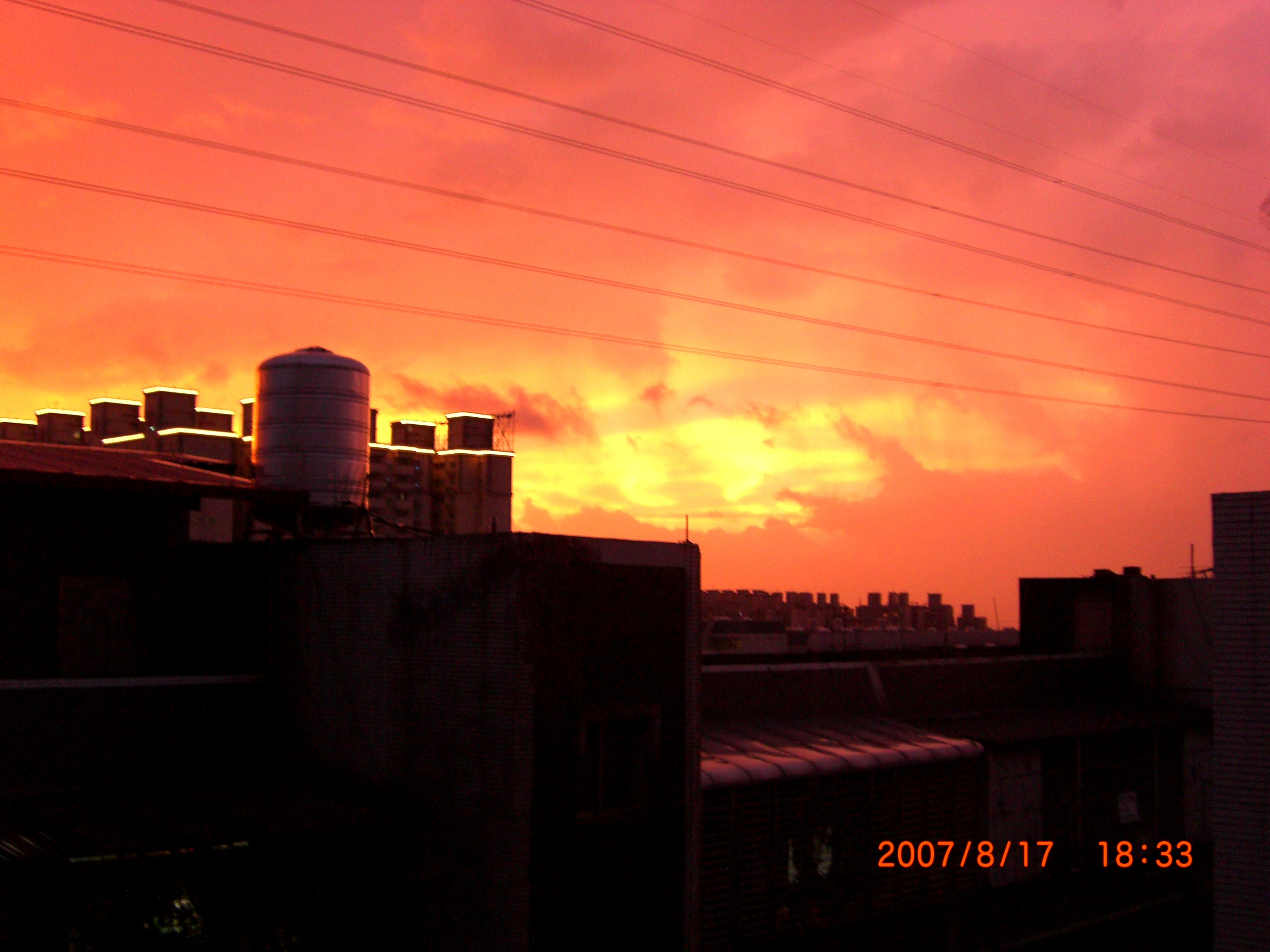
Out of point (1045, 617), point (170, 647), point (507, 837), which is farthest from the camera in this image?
point (1045, 617)

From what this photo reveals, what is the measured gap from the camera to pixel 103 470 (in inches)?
661

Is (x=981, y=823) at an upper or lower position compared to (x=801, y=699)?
lower

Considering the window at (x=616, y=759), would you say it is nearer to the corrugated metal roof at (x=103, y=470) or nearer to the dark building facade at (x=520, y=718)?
the dark building facade at (x=520, y=718)

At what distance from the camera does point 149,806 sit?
1412cm

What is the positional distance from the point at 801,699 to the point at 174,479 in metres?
13.5

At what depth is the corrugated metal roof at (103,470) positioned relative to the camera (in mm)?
15172

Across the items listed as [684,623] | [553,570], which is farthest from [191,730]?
[684,623]

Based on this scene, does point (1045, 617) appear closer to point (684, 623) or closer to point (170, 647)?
point (684, 623)

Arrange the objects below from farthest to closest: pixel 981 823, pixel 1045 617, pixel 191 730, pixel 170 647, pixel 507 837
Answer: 1. pixel 1045 617
2. pixel 981 823
3. pixel 170 647
4. pixel 191 730
5. pixel 507 837

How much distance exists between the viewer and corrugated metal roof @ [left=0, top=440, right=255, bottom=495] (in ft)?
49.8
